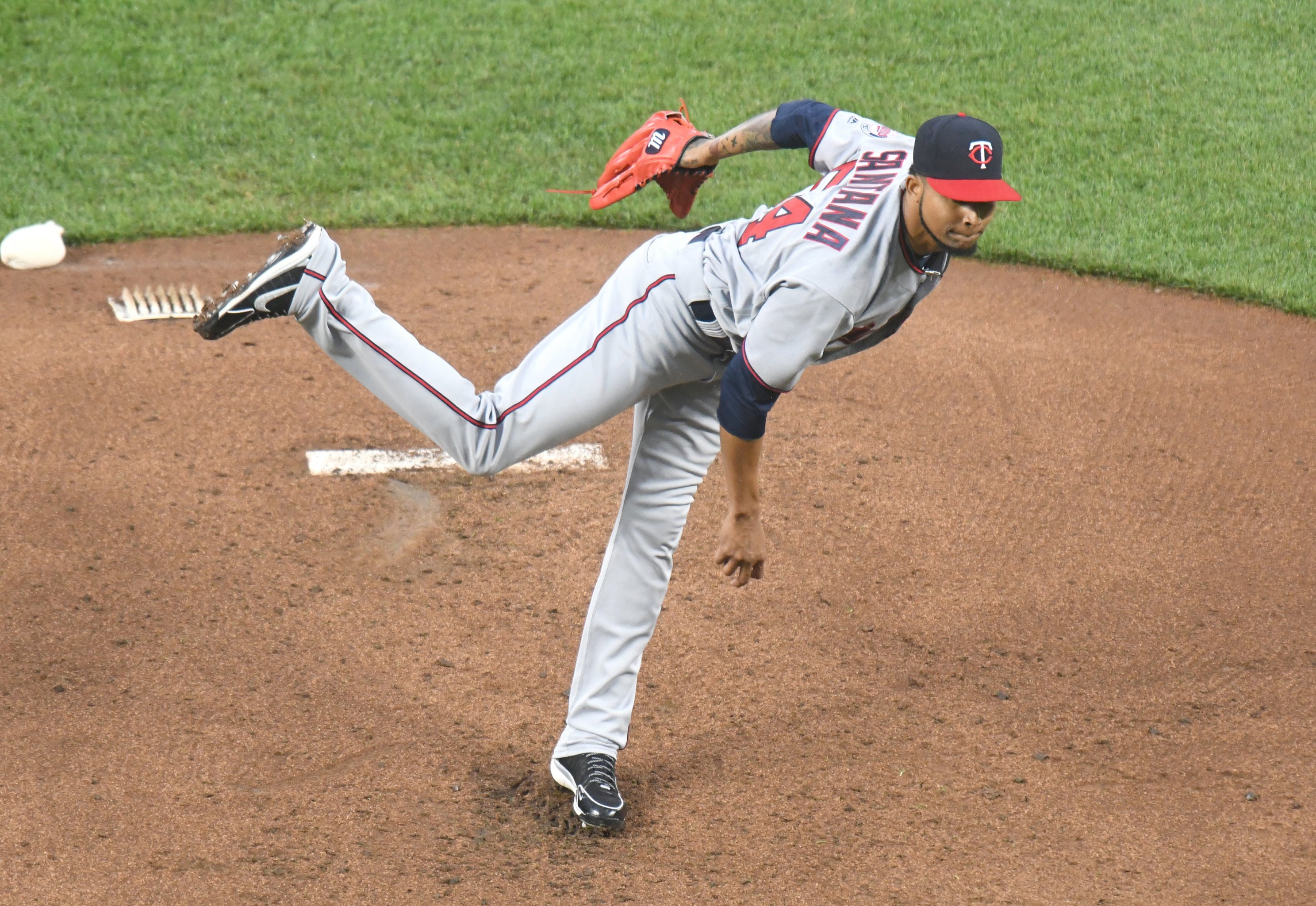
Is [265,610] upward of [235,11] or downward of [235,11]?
downward

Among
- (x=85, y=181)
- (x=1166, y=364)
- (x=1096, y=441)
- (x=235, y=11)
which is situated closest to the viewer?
(x=1096, y=441)

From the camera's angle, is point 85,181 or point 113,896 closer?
point 113,896

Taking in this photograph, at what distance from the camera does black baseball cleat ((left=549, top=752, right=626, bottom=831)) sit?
332 cm

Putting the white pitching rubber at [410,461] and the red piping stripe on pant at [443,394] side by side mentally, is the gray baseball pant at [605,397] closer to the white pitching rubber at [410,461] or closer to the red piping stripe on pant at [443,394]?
the red piping stripe on pant at [443,394]

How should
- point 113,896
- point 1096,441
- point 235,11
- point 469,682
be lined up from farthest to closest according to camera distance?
point 235,11 < point 1096,441 < point 469,682 < point 113,896

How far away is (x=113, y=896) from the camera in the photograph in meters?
3.03

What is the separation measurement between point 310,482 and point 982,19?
6.21 metres

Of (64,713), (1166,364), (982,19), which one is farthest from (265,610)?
(982,19)

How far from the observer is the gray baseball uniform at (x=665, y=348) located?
2869 mm

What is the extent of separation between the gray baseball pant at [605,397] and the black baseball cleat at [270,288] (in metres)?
0.03

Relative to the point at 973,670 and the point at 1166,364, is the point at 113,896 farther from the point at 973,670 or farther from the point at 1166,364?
the point at 1166,364

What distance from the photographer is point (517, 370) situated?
3.22 m

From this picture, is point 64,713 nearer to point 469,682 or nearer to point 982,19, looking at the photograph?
point 469,682

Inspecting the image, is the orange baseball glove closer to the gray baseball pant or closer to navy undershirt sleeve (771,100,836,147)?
navy undershirt sleeve (771,100,836,147)
